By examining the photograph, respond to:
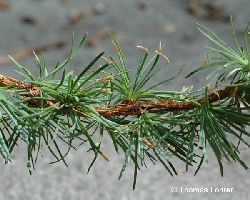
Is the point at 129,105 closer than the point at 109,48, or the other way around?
the point at 129,105

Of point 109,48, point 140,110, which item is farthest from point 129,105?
point 109,48

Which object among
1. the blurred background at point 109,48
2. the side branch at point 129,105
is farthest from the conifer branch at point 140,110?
Answer: the blurred background at point 109,48

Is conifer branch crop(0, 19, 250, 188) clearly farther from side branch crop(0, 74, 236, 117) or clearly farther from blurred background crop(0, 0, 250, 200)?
blurred background crop(0, 0, 250, 200)

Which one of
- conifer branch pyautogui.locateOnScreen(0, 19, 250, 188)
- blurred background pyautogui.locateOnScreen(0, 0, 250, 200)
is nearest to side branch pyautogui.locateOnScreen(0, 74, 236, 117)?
conifer branch pyautogui.locateOnScreen(0, 19, 250, 188)

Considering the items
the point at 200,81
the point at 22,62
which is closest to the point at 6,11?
the point at 22,62

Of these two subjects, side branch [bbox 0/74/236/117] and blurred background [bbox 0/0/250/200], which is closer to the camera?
side branch [bbox 0/74/236/117]

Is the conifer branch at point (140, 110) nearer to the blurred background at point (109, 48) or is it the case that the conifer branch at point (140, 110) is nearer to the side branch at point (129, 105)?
the side branch at point (129, 105)

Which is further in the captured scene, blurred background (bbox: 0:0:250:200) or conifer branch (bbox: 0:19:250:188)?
blurred background (bbox: 0:0:250:200)

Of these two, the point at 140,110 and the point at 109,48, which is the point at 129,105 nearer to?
the point at 140,110

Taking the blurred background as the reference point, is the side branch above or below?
below
